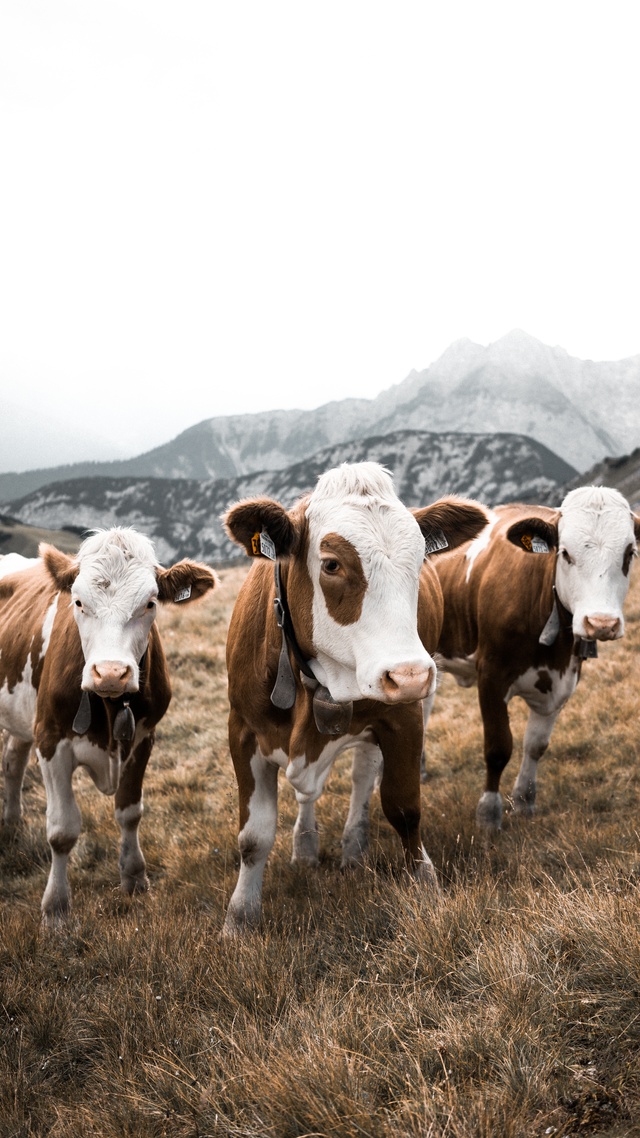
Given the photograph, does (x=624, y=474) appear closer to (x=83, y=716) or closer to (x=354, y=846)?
(x=354, y=846)

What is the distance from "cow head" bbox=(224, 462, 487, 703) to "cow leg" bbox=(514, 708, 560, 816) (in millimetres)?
3237

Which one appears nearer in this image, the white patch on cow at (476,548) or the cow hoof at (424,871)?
the cow hoof at (424,871)

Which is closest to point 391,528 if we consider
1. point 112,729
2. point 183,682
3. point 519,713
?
point 112,729

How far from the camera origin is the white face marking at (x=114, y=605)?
4.04m

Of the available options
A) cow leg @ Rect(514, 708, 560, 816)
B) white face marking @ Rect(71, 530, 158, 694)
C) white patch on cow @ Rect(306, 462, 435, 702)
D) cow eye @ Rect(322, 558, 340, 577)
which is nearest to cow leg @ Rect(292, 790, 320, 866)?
white face marking @ Rect(71, 530, 158, 694)

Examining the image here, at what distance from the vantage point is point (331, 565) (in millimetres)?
3219

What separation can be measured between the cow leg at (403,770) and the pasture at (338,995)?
364 millimetres

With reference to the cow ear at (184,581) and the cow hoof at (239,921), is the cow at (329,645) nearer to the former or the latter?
the cow hoof at (239,921)

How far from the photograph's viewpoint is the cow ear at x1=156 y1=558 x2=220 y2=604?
4.79 meters

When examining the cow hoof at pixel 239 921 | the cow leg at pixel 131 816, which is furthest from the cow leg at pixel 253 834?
the cow leg at pixel 131 816

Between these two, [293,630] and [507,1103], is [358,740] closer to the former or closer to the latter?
[293,630]

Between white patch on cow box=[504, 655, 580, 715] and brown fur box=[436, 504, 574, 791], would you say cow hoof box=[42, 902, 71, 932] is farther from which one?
white patch on cow box=[504, 655, 580, 715]

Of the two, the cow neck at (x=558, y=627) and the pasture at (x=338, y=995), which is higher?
the cow neck at (x=558, y=627)

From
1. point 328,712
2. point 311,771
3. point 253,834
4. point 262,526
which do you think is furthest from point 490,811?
point 262,526
